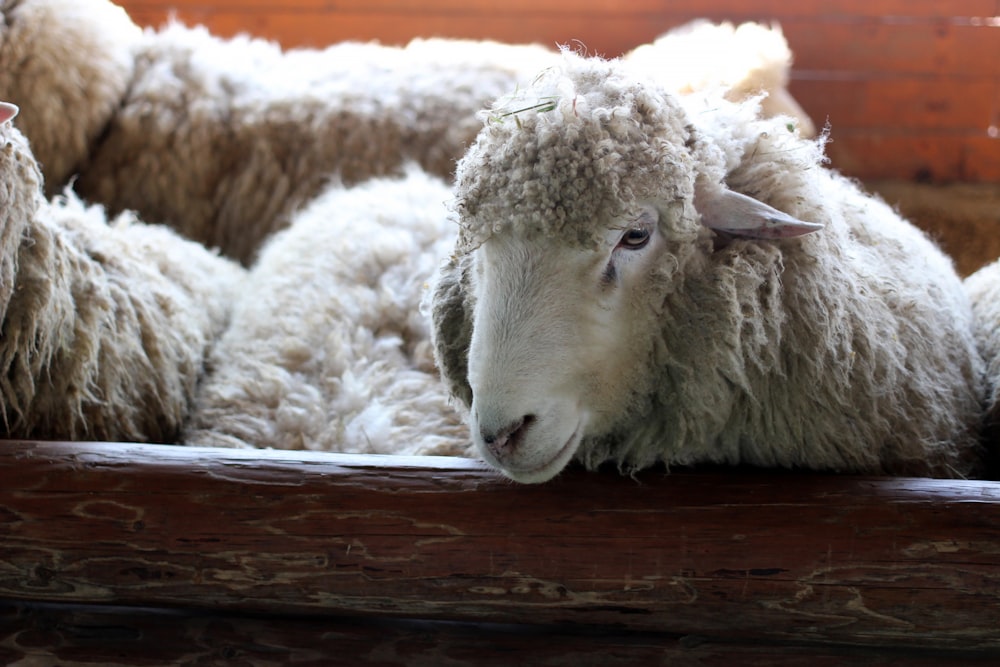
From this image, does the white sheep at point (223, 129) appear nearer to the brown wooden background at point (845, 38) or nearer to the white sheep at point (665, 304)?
the brown wooden background at point (845, 38)

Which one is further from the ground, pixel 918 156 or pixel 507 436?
pixel 918 156

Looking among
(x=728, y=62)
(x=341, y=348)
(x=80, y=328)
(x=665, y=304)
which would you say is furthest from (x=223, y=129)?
(x=665, y=304)

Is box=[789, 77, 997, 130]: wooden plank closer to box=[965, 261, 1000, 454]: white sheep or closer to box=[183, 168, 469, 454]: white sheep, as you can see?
box=[965, 261, 1000, 454]: white sheep

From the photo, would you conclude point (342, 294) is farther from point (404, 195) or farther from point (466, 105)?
point (466, 105)

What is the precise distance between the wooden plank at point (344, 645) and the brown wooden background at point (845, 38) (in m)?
3.76

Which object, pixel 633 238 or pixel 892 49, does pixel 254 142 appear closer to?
pixel 633 238

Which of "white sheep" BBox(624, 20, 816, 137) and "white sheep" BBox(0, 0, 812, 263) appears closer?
"white sheep" BBox(624, 20, 816, 137)

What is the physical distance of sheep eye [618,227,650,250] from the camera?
1.96 m

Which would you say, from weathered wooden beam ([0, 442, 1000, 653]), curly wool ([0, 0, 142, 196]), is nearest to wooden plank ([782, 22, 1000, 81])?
curly wool ([0, 0, 142, 196])

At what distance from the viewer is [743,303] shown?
205 cm

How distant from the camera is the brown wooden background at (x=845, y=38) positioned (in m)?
5.14

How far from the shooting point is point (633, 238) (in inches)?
77.4

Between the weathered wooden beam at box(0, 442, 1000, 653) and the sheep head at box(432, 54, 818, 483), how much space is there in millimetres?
200

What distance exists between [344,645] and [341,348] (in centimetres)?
106
